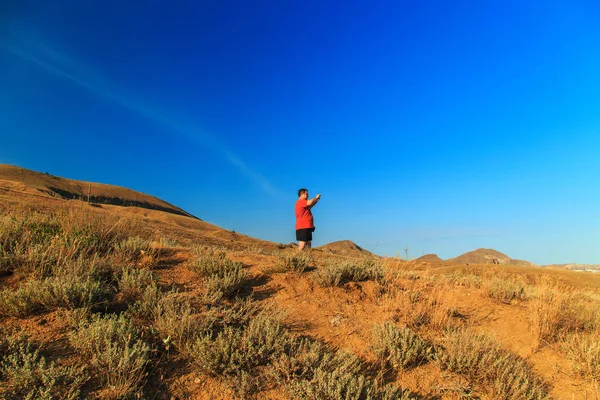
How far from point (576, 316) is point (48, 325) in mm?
7555

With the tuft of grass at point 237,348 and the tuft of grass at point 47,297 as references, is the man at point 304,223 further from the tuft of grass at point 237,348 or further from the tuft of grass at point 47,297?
the tuft of grass at point 47,297

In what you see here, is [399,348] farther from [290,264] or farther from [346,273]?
[290,264]

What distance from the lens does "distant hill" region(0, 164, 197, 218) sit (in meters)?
48.2

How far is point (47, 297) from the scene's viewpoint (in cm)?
396

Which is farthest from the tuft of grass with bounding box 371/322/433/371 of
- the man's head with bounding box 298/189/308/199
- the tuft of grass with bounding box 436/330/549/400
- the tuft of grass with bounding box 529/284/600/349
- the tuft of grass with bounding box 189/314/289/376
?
the man's head with bounding box 298/189/308/199

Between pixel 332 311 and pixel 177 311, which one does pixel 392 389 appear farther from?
pixel 177 311

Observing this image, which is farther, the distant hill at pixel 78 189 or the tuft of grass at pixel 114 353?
the distant hill at pixel 78 189

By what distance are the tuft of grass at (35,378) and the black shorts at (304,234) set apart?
6.47m

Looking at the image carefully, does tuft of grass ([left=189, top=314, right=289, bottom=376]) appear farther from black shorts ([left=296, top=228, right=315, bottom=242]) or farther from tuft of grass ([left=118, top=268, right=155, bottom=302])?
black shorts ([left=296, top=228, right=315, bottom=242])

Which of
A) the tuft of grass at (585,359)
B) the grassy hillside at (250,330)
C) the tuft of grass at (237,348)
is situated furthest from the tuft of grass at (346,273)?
the tuft of grass at (585,359)

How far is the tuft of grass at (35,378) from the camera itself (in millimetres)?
2727

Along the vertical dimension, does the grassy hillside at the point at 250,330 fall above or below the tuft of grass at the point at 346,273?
below

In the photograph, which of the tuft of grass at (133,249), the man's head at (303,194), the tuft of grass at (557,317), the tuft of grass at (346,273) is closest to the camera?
the tuft of grass at (557,317)

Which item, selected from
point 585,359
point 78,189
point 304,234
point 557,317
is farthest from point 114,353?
point 78,189
